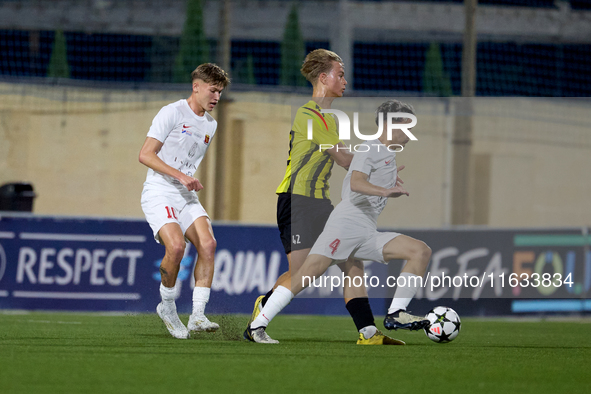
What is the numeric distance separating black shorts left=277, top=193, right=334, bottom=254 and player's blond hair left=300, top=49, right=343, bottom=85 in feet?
2.73

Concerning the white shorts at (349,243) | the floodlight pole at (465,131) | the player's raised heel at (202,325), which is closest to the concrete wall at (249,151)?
the floodlight pole at (465,131)

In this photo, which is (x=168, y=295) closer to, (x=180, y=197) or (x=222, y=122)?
(x=180, y=197)

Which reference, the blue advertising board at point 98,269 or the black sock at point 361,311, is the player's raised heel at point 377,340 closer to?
the black sock at point 361,311

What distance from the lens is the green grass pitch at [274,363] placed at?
3.97 metres

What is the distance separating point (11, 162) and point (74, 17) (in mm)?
9539

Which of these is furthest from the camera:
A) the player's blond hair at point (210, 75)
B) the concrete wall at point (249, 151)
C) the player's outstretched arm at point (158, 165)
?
Result: the concrete wall at point (249, 151)

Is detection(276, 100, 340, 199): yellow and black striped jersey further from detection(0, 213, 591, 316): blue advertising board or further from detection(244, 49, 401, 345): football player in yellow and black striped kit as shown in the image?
detection(0, 213, 591, 316): blue advertising board

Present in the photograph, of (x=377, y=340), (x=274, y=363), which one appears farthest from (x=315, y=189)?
(x=274, y=363)

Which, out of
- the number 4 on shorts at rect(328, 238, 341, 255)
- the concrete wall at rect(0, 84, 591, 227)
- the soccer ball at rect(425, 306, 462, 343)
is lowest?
the soccer ball at rect(425, 306, 462, 343)

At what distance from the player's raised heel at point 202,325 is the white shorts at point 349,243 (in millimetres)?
872

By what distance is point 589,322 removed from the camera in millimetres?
10422

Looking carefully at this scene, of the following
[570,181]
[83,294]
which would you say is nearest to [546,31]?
[570,181]

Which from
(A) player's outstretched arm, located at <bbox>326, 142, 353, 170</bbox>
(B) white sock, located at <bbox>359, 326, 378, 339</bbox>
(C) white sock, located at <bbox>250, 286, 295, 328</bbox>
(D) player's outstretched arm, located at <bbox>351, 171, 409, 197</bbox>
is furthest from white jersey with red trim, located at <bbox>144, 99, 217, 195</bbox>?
(B) white sock, located at <bbox>359, 326, 378, 339</bbox>

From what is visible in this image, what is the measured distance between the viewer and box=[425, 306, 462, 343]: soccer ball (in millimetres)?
6129
